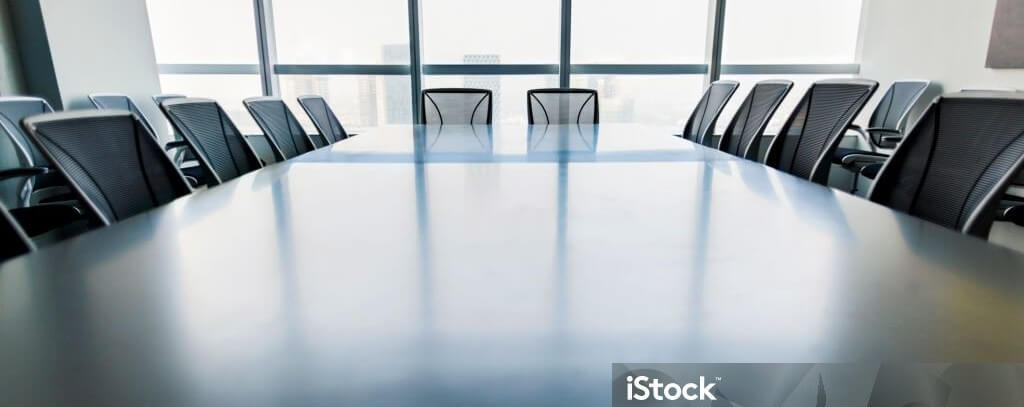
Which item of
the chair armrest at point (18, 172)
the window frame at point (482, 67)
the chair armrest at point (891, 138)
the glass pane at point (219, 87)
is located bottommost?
the chair armrest at point (891, 138)

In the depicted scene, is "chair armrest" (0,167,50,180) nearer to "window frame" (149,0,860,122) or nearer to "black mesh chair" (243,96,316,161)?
"black mesh chair" (243,96,316,161)

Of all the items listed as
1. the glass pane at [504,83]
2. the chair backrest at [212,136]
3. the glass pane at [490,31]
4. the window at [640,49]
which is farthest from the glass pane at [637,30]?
the chair backrest at [212,136]

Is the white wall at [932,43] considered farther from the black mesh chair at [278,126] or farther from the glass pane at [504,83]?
the black mesh chair at [278,126]

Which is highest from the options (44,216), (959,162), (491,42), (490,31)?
(490,31)

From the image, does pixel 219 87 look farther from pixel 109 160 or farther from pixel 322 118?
pixel 109 160

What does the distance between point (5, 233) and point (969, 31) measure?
5019 millimetres

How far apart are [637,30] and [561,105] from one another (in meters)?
1.44

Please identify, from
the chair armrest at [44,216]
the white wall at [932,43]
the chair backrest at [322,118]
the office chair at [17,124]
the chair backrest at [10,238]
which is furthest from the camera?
the white wall at [932,43]

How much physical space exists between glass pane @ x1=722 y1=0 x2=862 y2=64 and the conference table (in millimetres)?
4167

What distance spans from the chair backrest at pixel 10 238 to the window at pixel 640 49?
4.10 m

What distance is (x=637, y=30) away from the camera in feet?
14.3

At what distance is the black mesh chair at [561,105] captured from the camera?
3551mm

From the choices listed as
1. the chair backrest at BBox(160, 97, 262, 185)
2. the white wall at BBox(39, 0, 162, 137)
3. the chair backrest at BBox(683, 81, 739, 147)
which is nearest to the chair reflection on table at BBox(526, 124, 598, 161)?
the chair backrest at BBox(683, 81, 739, 147)

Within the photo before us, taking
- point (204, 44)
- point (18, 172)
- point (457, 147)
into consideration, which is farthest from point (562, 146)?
point (204, 44)
